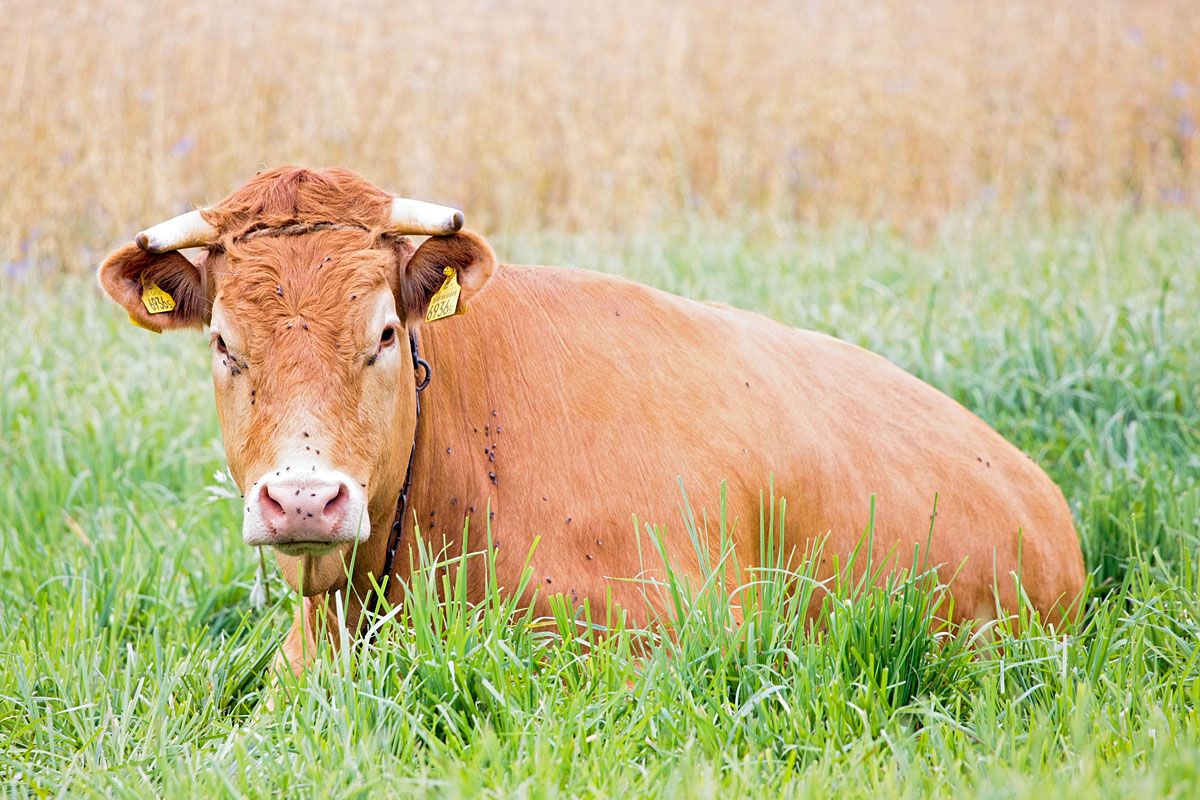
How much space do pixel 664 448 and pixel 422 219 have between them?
0.94 meters

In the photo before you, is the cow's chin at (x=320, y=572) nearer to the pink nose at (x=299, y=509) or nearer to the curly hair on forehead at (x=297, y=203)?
the pink nose at (x=299, y=509)

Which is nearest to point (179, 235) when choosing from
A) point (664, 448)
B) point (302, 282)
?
point (302, 282)

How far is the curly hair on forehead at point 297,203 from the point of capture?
2924mm

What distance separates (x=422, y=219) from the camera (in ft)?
9.70

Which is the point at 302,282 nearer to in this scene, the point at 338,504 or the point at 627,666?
the point at 338,504

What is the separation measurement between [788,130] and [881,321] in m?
3.70

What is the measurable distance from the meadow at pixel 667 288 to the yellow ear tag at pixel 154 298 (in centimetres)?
72

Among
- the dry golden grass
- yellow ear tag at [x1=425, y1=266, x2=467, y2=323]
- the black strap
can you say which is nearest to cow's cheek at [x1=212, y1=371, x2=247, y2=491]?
the black strap

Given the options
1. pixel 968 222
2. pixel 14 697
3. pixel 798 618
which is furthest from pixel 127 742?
pixel 968 222

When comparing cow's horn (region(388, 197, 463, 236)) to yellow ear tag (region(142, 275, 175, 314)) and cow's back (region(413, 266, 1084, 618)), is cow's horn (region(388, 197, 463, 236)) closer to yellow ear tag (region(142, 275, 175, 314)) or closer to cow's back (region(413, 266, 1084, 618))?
cow's back (region(413, 266, 1084, 618))

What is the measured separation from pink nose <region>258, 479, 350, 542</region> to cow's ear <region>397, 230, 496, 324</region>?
0.66 meters

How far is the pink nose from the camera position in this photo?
2.56 m

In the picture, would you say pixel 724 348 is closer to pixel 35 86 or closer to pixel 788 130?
pixel 788 130

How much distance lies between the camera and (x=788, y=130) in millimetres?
9578
